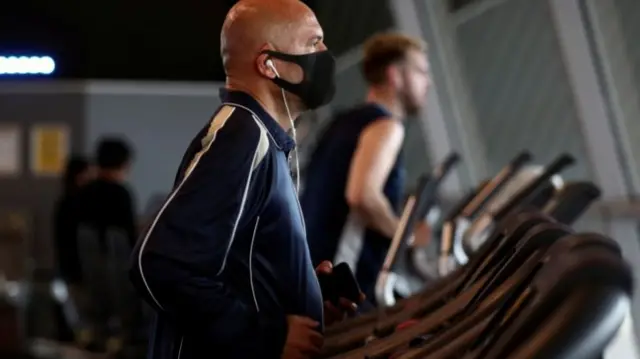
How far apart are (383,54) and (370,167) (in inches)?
14.8

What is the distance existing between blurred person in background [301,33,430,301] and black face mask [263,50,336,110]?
1.36 metres

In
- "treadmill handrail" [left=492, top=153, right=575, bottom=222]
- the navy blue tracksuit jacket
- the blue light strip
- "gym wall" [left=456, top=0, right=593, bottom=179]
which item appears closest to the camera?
the navy blue tracksuit jacket

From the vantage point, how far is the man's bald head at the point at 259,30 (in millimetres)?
1841

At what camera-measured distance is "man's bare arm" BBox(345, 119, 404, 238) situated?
3.29 metres

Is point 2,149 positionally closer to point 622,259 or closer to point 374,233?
point 374,233

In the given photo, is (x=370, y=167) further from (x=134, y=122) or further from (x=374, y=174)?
(x=134, y=122)

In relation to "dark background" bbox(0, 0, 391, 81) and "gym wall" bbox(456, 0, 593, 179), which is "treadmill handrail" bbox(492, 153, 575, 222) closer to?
"gym wall" bbox(456, 0, 593, 179)

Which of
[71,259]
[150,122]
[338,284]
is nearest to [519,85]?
[71,259]

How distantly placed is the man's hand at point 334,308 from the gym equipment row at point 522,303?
0.9 inches

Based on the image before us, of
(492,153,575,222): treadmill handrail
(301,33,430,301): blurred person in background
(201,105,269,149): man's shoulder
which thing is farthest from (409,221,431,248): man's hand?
(201,105,269,149): man's shoulder

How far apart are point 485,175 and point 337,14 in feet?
5.42

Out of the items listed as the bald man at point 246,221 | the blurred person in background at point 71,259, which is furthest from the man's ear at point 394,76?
the blurred person in background at point 71,259

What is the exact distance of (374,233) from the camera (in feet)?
11.3

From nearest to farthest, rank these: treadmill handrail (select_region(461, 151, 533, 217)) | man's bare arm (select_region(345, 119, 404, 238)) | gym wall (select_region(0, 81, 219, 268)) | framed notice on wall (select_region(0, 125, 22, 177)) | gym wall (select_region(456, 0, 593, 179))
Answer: treadmill handrail (select_region(461, 151, 533, 217)) < man's bare arm (select_region(345, 119, 404, 238)) < gym wall (select_region(456, 0, 593, 179)) < gym wall (select_region(0, 81, 219, 268)) < framed notice on wall (select_region(0, 125, 22, 177))
